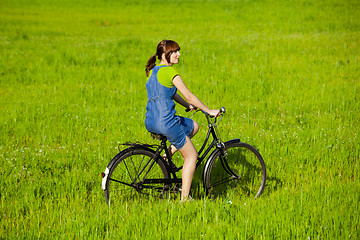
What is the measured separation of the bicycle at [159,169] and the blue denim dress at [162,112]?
0.67 feet

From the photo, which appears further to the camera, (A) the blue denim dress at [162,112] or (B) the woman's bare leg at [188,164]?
(B) the woman's bare leg at [188,164]

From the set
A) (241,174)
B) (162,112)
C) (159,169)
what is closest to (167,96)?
(162,112)

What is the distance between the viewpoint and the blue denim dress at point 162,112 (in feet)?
17.2

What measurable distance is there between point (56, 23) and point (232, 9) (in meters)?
13.4

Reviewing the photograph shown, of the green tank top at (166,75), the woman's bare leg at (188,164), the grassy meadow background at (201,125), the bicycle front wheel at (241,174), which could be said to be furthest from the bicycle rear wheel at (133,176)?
the green tank top at (166,75)

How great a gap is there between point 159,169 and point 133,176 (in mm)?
383

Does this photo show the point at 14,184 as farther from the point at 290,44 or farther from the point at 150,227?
the point at 290,44

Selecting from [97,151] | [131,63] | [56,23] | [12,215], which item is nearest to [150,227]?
[12,215]

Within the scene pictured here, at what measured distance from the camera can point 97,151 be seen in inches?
293

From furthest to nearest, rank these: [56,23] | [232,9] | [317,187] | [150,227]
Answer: [232,9] < [56,23] < [317,187] < [150,227]

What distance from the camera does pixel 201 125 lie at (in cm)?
905

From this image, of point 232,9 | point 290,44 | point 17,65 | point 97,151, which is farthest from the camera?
point 232,9

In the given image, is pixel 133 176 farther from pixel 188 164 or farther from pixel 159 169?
pixel 188 164

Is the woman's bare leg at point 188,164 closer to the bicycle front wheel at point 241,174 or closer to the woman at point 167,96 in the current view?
the woman at point 167,96
